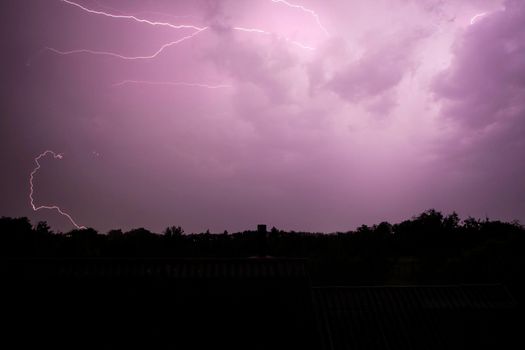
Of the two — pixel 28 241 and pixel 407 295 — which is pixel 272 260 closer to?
pixel 407 295

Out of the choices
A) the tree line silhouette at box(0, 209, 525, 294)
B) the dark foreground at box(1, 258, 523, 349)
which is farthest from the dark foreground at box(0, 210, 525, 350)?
the tree line silhouette at box(0, 209, 525, 294)

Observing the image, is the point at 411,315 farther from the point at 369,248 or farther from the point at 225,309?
the point at 369,248

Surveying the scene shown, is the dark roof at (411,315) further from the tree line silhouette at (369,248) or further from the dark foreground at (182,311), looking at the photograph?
the tree line silhouette at (369,248)

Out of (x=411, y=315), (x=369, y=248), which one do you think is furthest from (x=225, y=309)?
(x=369, y=248)

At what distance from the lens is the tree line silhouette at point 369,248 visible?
93.9ft

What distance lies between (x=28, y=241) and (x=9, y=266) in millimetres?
51837

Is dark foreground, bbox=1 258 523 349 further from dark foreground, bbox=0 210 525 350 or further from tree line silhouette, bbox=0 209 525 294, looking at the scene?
tree line silhouette, bbox=0 209 525 294

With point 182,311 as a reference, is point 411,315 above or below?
below

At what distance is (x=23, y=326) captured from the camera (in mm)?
9531

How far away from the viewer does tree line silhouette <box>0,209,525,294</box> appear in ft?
93.9

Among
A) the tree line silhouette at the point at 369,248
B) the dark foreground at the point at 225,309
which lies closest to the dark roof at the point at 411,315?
the dark foreground at the point at 225,309

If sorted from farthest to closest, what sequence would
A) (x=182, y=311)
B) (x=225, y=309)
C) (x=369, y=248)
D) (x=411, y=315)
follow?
(x=369, y=248), (x=411, y=315), (x=225, y=309), (x=182, y=311)

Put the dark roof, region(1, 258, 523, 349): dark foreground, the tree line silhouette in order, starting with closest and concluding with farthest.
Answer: region(1, 258, 523, 349): dark foreground < the dark roof < the tree line silhouette

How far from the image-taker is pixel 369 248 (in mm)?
46625
